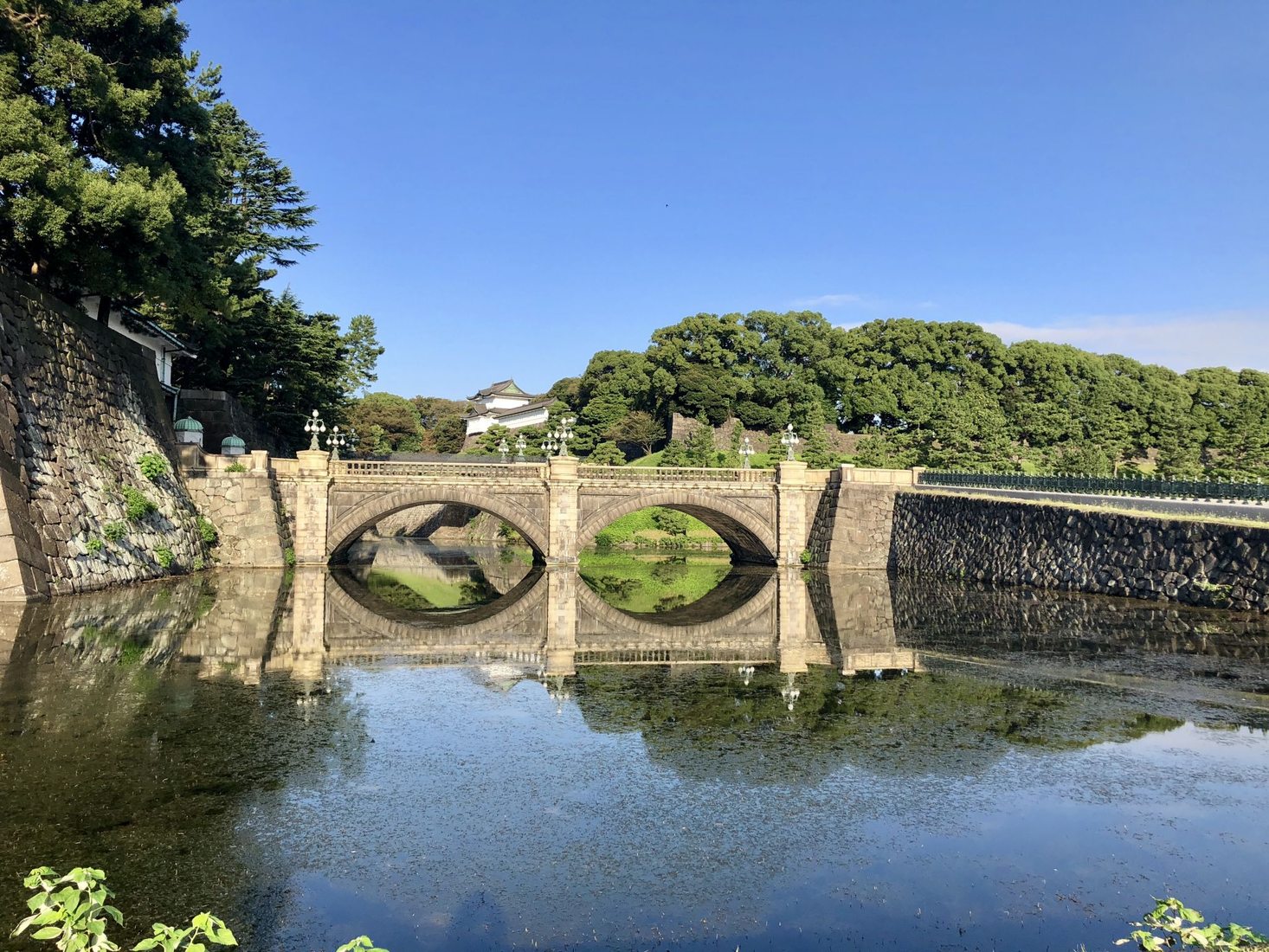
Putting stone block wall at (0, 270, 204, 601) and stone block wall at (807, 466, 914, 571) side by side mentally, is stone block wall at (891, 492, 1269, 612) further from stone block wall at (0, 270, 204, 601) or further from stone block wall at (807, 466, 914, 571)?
stone block wall at (0, 270, 204, 601)

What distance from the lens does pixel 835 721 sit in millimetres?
17156

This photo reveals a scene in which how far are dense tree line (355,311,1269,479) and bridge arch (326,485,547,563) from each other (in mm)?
33472

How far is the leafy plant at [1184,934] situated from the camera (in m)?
6.83

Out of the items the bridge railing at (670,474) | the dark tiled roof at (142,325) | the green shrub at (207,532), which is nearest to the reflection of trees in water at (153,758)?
the green shrub at (207,532)

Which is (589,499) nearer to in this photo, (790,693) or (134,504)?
(134,504)

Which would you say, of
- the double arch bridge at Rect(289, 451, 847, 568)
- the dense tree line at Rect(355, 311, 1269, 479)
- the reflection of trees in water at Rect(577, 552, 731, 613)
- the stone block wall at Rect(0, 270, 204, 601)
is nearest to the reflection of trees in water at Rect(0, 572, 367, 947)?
the stone block wall at Rect(0, 270, 204, 601)

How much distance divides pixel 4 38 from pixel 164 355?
22.7 m

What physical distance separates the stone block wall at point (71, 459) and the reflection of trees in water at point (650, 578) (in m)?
18.1

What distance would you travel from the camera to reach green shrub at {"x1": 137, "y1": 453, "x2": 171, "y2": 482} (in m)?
37.9

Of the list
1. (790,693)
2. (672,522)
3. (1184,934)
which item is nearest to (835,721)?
(790,693)

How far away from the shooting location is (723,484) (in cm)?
5025

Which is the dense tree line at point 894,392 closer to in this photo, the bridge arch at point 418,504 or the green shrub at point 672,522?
the green shrub at point 672,522

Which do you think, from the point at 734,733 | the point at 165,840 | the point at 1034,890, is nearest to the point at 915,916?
the point at 1034,890

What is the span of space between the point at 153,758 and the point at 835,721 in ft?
37.8
